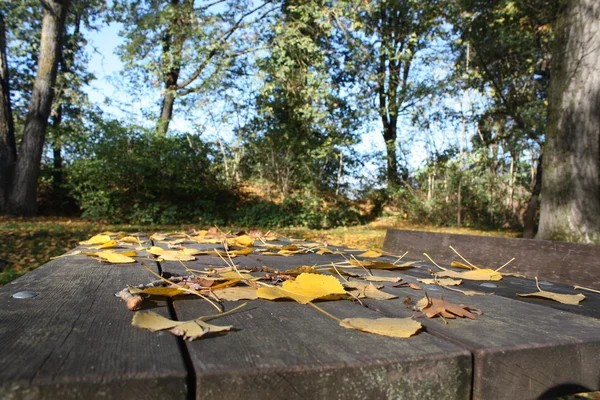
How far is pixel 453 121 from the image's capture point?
43.4ft

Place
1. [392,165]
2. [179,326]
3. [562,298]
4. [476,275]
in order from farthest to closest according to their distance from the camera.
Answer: [392,165], [476,275], [562,298], [179,326]

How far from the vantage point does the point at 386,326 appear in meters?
0.66

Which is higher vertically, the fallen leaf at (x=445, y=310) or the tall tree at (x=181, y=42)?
the tall tree at (x=181, y=42)

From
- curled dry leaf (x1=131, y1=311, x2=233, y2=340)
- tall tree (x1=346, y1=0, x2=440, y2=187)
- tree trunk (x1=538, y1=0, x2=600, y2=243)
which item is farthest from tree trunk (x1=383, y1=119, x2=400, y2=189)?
curled dry leaf (x1=131, y1=311, x2=233, y2=340)

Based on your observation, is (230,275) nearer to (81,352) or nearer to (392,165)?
(81,352)

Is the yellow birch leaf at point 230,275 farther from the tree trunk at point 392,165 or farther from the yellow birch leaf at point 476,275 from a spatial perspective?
the tree trunk at point 392,165

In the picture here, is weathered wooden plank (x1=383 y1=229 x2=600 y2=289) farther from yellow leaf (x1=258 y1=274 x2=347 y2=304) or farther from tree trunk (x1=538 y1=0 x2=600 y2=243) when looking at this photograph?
tree trunk (x1=538 y1=0 x2=600 y2=243)

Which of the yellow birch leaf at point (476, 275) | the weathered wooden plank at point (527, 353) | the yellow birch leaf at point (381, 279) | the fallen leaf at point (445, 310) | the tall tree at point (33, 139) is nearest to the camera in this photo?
the weathered wooden plank at point (527, 353)

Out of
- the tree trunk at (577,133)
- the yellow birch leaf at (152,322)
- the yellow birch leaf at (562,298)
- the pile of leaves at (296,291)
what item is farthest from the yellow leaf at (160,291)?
the tree trunk at (577,133)

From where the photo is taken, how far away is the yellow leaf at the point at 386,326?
0.63m

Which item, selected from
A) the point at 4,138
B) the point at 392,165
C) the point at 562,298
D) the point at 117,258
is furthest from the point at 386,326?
the point at 392,165

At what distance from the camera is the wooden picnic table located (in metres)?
0.45

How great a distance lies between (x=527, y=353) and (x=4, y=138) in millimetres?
12673

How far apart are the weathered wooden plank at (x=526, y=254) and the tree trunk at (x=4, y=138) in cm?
1094
